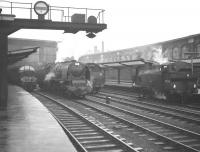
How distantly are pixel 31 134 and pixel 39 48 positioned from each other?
154 ft

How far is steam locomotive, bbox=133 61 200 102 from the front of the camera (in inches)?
706

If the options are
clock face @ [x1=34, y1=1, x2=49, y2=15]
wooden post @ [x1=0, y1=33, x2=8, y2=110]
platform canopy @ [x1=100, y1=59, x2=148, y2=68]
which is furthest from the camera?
platform canopy @ [x1=100, y1=59, x2=148, y2=68]

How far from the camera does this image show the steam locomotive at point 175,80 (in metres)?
17.9

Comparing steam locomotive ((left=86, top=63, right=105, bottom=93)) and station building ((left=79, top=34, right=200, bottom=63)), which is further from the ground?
station building ((left=79, top=34, right=200, bottom=63))

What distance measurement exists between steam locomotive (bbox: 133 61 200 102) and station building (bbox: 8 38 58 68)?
33.4m

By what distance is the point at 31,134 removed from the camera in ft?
26.7

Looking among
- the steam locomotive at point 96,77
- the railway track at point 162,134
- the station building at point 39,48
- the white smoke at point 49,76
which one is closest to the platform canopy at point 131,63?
the steam locomotive at point 96,77

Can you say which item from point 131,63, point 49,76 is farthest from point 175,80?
point 49,76

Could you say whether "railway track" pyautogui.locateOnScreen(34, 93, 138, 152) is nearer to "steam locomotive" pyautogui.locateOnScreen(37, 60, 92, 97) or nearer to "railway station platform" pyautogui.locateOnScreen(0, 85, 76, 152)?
"railway station platform" pyautogui.locateOnScreen(0, 85, 76, 152)

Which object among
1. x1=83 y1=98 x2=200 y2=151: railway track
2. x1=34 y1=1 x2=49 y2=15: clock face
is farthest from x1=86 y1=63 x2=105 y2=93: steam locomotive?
x1=83 y1=98 x2=200 y2=151: railway track

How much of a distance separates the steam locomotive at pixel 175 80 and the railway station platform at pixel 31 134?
9.15 metres

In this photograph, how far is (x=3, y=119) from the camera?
34.2 feet

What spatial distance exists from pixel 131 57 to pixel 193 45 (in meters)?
12.6

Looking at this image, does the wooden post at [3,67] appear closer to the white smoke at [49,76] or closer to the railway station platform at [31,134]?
the railway station platform at [31,134]
